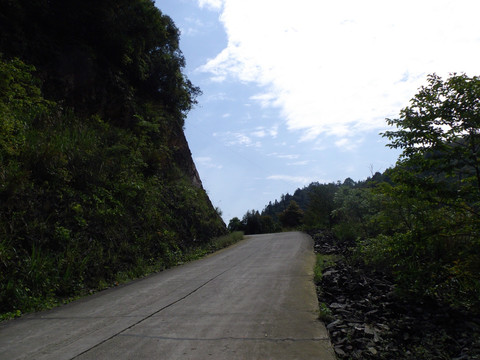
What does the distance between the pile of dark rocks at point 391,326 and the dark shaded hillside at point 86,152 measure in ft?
18.2

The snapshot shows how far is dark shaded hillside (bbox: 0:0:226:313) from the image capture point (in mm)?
6699

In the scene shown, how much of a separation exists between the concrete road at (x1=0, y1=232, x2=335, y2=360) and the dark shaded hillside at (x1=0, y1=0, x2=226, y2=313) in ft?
4.57

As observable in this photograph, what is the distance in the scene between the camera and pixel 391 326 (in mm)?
3975

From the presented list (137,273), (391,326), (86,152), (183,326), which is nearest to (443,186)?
(391,326)

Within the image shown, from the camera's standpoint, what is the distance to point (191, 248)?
13648 millimetres

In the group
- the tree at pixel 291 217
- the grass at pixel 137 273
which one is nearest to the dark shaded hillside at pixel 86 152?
the grass at pixel 137 273

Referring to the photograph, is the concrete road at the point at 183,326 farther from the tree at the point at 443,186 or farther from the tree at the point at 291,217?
the tree at the point at 291,217

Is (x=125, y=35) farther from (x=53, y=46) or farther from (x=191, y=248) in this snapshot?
(x=191, y=248)

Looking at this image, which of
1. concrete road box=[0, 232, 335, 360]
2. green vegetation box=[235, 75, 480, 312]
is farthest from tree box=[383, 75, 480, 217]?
concrete road box=[0, 232, 335, 360]

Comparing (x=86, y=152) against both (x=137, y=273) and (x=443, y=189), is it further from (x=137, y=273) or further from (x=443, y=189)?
(x=443, y=189)

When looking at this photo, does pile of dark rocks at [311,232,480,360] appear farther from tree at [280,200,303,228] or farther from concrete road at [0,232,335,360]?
tree at [280,200,303,228]

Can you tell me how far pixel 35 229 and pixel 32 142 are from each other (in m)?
2.86

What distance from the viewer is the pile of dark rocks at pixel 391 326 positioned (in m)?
3.19

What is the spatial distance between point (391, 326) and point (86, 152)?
9927 mm
